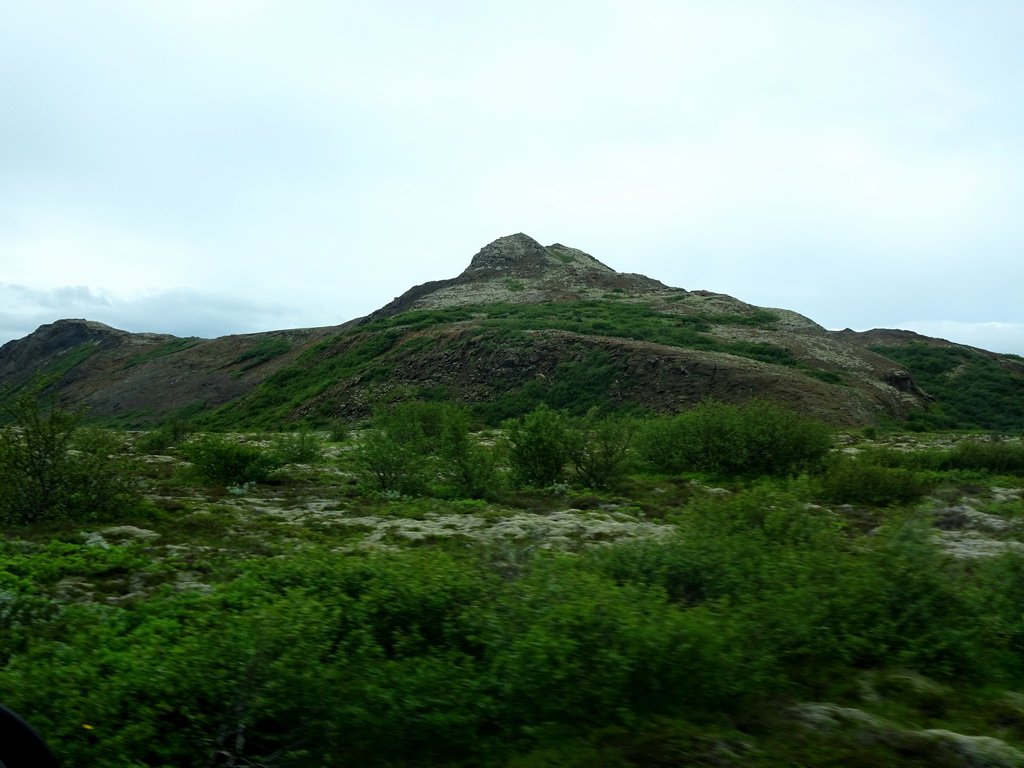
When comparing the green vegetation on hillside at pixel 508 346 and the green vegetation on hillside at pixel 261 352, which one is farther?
the green vegetation on hillside at pixel 261 352

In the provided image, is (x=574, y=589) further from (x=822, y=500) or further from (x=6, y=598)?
(x=822, y=500)

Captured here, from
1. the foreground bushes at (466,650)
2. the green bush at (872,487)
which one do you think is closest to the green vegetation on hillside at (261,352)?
the green bush at (872,487)

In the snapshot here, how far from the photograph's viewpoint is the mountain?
37125 mm

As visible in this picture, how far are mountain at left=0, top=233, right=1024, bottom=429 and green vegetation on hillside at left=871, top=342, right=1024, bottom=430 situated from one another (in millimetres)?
1713

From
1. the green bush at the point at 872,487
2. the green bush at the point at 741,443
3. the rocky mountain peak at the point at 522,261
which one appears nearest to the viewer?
the green bush at the point at 872,487

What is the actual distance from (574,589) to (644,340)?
4126 centimetres

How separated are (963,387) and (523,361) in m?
34.0

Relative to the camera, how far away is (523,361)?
43031mm

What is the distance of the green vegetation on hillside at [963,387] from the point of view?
42188mm

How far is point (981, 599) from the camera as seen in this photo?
19.0ft

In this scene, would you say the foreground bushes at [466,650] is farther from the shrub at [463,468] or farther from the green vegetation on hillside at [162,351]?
the green vegetation on hillside at [162,351]

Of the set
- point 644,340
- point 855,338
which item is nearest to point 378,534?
point 644,340

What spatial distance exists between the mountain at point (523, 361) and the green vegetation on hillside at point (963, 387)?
1.71m

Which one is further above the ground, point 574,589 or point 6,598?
point 574,589
